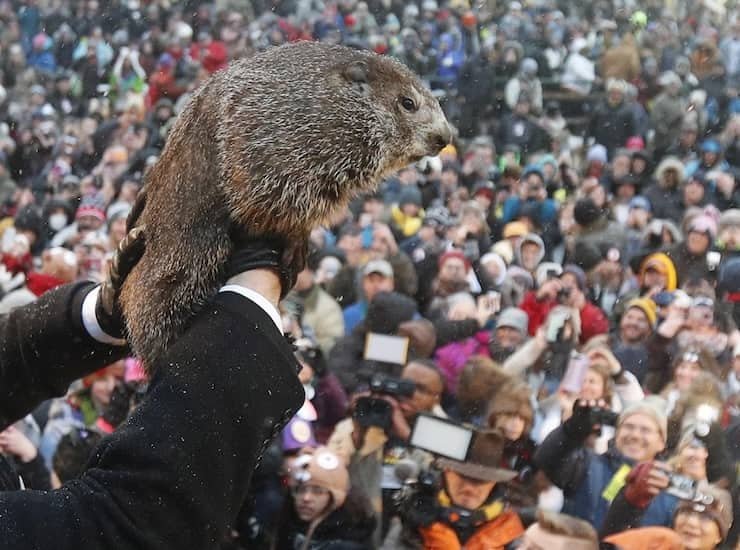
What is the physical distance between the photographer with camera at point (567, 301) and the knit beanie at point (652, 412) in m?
1.14

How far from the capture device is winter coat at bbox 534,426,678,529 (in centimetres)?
339

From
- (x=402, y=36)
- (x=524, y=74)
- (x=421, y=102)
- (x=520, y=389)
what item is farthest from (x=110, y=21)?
(x=421, y=102)

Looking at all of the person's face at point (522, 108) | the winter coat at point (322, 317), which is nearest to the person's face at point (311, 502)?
the winter coat at point (322, 317)

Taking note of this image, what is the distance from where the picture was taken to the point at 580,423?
3883 mm

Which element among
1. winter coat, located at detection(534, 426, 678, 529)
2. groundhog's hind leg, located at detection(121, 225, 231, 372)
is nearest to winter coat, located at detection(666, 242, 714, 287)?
winter coat, located at detection(534, 426, 678, 529)

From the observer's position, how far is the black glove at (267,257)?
1.60 meters

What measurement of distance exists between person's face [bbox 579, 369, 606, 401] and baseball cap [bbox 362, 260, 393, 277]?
80.7 inches

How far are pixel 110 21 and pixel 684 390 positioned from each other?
15116 mm

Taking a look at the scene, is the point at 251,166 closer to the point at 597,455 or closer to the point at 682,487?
the point at 682,487

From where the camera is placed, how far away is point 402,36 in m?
15.1

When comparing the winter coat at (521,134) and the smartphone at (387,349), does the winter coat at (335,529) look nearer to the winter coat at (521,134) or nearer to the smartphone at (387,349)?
the smartphone at (387,349)

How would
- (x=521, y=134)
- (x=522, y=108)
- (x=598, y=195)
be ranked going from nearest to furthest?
(x=598, y=195)
(x=521, y=134)
(x=522, y=108)

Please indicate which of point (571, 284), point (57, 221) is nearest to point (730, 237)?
point (571, 284)

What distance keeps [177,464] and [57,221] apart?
8279 millimetres
